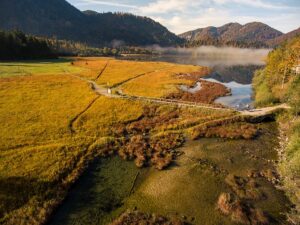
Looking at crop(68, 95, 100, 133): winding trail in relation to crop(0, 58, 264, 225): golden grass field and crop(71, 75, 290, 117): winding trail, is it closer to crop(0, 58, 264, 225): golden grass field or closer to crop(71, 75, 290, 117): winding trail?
crop(0, 58, 264, 225): golden grass field

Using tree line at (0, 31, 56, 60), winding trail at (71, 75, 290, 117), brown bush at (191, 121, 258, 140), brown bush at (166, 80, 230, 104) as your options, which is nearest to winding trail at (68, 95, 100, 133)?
winding trail at (71, 75, 290, 117)

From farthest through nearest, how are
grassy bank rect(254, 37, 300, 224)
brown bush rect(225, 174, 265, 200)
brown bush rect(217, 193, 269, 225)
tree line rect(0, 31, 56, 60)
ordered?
tree line rect(0, 31, 56, 60) → grassy bank rect(254, 37, 300, 224) → brown bush rect(225, 174, 265, 200) → brown bush rect(217, 193, 269, 225)

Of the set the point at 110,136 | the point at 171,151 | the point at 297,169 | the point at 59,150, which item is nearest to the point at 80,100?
the point at 110,136

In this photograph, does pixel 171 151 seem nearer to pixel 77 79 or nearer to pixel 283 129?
pixel 283 129

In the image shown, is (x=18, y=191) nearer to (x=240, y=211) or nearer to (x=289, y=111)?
(x=240, y=211)

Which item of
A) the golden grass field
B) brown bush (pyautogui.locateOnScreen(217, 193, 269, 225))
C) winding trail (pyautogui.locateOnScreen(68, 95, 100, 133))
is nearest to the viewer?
brown bush (pyautogui.locateOnScreen(217, 193, 269, 225))

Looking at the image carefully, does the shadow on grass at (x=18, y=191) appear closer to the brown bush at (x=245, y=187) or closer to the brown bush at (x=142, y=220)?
the brown bush at (x=142, y=220)

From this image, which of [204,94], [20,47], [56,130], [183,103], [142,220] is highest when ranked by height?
[20,47]

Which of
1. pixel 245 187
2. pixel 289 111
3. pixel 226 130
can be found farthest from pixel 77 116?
pixel 289 111

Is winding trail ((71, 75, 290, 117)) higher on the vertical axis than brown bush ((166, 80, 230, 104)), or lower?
higher
